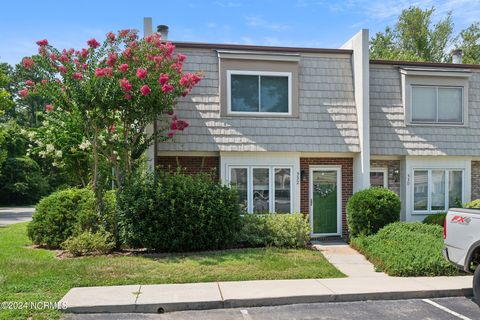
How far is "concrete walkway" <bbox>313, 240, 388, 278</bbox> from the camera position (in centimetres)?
884

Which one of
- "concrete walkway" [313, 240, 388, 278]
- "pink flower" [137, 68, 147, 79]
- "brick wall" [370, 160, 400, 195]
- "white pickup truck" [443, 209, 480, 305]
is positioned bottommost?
"concrete walkway" [313, 240, 388, 278]

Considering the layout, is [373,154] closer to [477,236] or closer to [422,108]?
[422,108]

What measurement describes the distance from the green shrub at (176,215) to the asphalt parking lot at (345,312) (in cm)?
351

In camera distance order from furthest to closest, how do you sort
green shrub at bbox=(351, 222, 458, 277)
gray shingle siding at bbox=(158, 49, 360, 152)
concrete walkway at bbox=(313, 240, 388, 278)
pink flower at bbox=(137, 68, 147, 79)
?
gray shingle siding at bbox=(158, 49, 360, 152), pink flower at bbox=(137, 68, 147, 79), concrete walkway at bbox=(313, 240, 388, 278), green shrub at bbox=(351, 222, 458, 277)

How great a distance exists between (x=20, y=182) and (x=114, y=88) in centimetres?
2903

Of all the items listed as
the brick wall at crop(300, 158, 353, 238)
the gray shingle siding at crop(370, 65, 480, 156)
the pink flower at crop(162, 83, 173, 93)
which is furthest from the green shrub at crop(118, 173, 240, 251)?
the gray shingle siding at crop(370, 65, 480, 156)

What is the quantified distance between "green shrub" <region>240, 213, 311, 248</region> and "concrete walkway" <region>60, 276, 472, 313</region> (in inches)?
105

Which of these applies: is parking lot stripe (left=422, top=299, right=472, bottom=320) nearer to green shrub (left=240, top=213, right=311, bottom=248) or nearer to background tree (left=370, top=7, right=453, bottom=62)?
green shrub (left=240, top=213, right=311, bottom=248)

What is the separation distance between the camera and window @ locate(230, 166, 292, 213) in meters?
12.4

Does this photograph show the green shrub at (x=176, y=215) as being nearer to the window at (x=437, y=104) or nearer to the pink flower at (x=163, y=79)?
the pink flower at (x=163, y=79)

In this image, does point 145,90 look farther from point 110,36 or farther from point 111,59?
point 110,36

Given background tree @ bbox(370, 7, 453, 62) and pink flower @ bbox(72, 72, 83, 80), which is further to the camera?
background tree @ bbox(370, 7, 453, 62)

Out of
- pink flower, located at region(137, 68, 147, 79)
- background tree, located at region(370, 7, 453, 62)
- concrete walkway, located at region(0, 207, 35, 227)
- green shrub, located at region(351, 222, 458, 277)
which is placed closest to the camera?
green shrub, located at region(351, 222, 458, 277)

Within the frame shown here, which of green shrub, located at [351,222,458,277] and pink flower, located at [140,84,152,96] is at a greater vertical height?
pink flower, located at [140,84,152,96]
